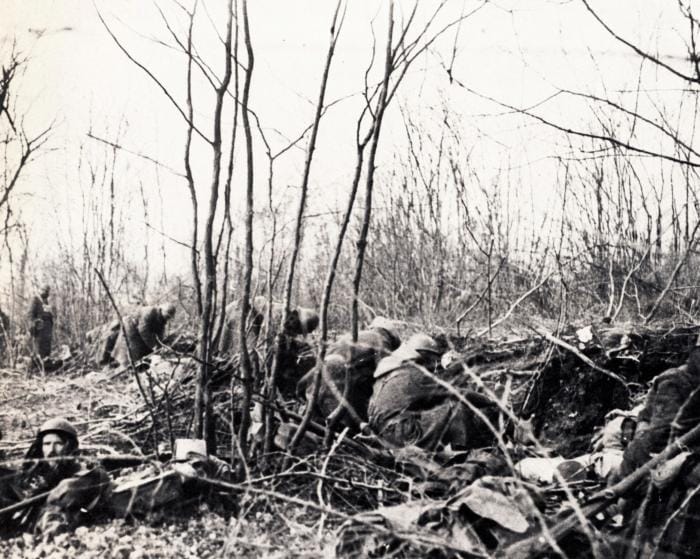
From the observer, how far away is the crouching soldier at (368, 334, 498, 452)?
3.63 meters

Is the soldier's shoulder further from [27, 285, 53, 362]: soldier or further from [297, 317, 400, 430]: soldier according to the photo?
[27, 285, 53, 362]: soldier

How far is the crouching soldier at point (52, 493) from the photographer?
3080mm

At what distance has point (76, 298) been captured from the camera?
11477mm

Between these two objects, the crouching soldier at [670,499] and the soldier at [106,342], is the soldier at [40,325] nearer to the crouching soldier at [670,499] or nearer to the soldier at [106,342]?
the soldier at [106,342]

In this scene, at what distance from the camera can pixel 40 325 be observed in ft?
31.0

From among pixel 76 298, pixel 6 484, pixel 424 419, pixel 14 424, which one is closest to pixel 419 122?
pixel 424 419

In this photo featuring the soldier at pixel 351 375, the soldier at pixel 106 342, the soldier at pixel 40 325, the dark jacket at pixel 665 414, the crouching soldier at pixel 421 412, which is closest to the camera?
the dark jacket at pixel 665 414

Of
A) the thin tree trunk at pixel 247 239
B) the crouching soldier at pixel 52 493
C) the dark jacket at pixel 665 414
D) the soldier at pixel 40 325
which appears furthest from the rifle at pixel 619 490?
the soldier at pixel 40 325

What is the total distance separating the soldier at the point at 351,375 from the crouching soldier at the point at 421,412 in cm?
18

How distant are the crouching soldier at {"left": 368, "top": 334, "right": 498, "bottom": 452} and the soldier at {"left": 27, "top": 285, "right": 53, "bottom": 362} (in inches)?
274

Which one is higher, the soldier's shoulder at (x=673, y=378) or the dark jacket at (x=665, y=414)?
the soldier's shoulder at (x=673, y=378)

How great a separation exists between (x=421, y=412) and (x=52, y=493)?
6.62 feet

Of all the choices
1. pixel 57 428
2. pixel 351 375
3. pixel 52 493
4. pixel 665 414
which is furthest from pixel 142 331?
pixel 665 414

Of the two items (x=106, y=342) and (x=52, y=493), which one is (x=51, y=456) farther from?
(x=106, y=342)
